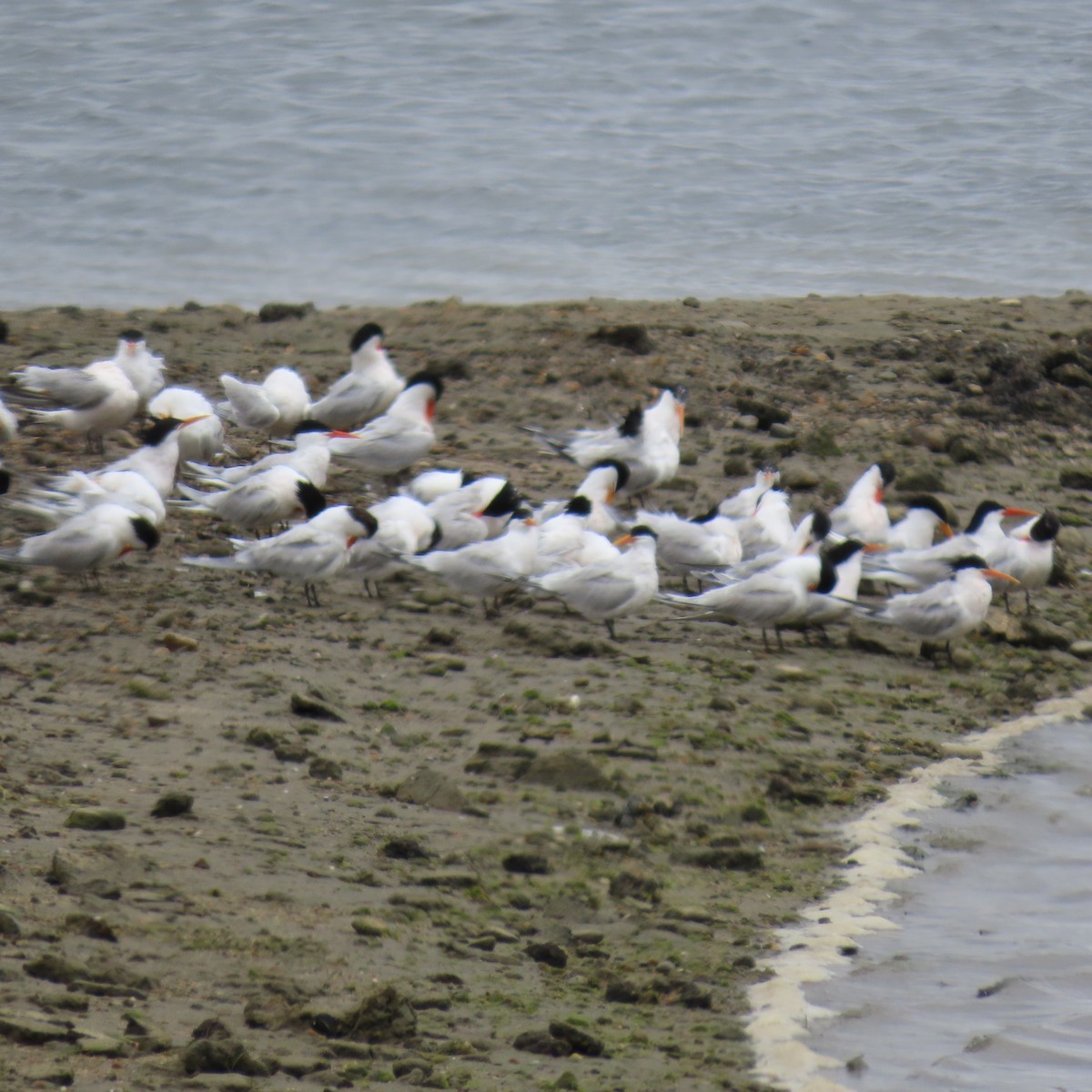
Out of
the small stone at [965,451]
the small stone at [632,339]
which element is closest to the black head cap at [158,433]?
the small stone at [632,339]

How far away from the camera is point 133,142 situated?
1805 centimetres

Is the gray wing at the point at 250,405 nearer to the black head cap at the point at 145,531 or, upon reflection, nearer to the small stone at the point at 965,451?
the black head cap at the point at 145,531

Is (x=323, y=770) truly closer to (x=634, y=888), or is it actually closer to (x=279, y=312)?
(x=634, y=888)

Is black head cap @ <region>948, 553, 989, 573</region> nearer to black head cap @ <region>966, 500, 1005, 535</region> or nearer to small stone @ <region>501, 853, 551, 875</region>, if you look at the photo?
black head cap @ <region>966, 500, 1005, 535</region>

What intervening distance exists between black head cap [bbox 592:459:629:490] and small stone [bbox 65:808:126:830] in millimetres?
3943

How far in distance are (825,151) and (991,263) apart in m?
4.11

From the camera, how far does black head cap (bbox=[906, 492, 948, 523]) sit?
7.98 metres

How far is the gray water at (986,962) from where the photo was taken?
399 cm

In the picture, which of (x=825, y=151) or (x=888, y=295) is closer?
(x=888, y=295)

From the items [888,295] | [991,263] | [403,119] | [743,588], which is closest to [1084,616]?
[743,588]

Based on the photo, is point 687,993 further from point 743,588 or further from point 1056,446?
point 1056,446

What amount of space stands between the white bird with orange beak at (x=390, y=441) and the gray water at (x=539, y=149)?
5.21 metres

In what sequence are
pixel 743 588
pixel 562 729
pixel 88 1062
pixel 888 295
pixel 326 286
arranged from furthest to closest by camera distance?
pixel 326 286 < pixel 888 295 < pixel 743 588 < pixel 562 729 < pixel 88 1062

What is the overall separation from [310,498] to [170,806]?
9.31 ft
